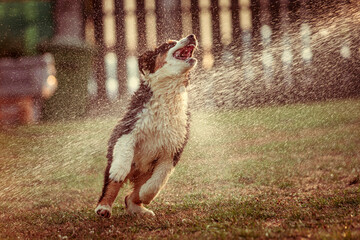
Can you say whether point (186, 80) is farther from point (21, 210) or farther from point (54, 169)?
point (54, 169)

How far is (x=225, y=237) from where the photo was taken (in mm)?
3107

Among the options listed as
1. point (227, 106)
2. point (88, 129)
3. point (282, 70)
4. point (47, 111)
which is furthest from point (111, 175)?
point (47, 111)

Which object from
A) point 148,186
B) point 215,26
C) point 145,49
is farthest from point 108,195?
point 145,49

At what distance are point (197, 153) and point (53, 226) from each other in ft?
11.7

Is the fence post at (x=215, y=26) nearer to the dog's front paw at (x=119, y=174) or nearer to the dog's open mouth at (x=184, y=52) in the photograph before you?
the dog's open mouth at (x=184, y=52)

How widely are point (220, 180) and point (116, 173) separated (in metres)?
2.39

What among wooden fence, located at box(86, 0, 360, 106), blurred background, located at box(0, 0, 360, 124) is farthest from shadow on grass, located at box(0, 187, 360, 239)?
wooden fence, located at box(86, 0, 360, 106)

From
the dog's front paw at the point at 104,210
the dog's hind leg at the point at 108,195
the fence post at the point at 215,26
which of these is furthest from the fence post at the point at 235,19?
the dog's front paw at the point at 104,210

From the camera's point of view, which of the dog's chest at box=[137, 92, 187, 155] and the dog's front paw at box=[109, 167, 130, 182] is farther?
the dog's chest at box=[137, 92, 187, 155]

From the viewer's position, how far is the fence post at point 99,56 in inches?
512

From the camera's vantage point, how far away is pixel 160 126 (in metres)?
3.91

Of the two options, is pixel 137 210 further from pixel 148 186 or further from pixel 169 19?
pixel 169 19

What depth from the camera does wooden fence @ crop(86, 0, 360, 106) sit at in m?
11.0

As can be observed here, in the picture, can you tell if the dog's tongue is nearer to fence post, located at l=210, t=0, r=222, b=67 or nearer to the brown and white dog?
the brown and white dog
